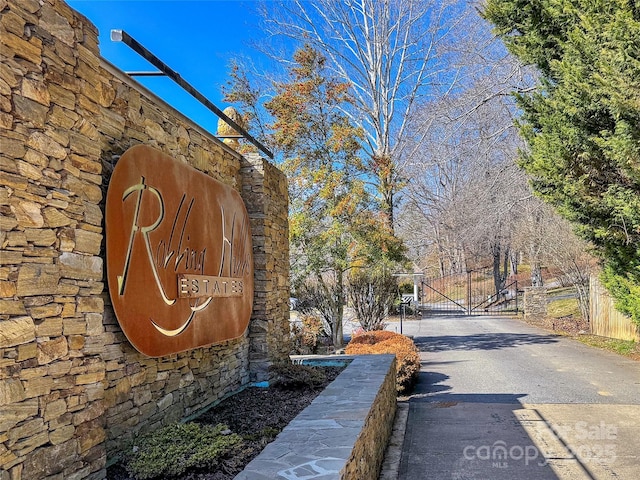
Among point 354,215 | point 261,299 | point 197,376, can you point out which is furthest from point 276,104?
point 197,376

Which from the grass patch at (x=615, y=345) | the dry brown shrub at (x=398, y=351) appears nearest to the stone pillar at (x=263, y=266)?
the dry brown shrub at (x=398, y=351)

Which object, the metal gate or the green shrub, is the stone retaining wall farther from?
the metal gate

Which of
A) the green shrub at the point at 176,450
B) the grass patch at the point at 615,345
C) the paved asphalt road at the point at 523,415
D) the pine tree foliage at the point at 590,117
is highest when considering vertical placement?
the pine tree foliage at the point at 590,117

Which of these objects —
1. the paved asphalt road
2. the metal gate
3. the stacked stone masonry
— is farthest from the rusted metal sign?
the metal gate

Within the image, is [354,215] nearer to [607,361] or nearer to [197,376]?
[607,361]

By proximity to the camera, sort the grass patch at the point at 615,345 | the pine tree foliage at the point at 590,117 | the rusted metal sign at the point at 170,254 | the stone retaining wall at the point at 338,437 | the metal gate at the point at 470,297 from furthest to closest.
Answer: the metal gate at the point at 470,297 < the grass patch at the point at 615,345 < the pine tree foliage at the point at 590,117 < the rusted metal sign at the point at 170,254 < the stone retaining wall at the point at 338,437

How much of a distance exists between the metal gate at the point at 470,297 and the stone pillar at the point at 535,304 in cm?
222

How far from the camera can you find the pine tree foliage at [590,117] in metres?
7.04

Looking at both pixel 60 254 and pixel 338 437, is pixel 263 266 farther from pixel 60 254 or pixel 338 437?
pixel 60 254

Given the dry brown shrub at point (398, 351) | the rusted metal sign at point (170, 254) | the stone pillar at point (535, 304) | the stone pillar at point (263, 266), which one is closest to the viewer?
the rusted metal sign at point (170, 254)

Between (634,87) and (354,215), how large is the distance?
5.66m

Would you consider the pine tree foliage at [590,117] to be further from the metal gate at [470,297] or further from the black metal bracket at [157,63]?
the metal gate at [470,297]

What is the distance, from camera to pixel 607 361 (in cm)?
1007

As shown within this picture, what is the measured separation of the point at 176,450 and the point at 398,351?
5.59 m
